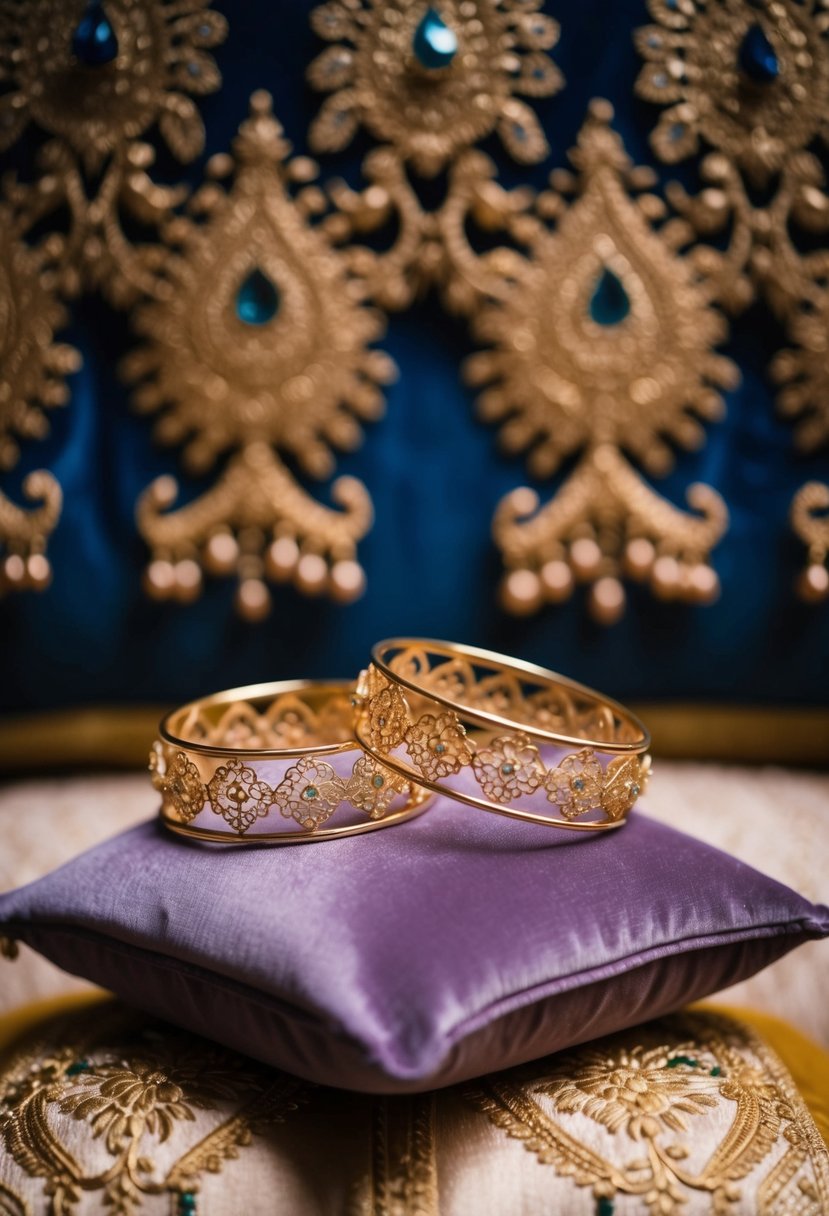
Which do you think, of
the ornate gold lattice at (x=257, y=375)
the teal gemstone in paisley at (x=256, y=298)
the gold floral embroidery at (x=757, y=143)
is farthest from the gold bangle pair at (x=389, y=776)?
the gold floral embroidery at (x=757, y=143)

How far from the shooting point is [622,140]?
0.97m

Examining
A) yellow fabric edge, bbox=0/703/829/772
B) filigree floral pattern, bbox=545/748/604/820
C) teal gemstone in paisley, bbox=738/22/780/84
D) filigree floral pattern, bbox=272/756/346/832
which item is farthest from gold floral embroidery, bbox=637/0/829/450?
filigree floral pattern, bbox=272/756/346/832

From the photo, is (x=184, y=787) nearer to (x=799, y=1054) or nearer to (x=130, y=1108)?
(x=130, y=1108)

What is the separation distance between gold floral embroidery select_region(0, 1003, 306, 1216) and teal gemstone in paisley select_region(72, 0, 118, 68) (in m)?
0.78

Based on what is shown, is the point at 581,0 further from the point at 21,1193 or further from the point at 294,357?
the point at 21,1193

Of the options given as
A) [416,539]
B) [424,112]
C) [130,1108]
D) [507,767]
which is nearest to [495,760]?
[507,767]

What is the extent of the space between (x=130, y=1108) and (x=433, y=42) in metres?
0.85

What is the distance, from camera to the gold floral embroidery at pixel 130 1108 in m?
0.52

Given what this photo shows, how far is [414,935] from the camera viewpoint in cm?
52

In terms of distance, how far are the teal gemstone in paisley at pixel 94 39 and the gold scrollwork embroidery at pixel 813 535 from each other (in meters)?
0.74

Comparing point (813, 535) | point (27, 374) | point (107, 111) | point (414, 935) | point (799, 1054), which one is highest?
point (107, 111)

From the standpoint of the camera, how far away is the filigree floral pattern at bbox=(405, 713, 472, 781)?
0.62m

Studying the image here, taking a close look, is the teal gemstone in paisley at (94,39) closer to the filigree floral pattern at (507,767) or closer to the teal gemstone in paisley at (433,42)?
the teal gemstone in paisley at (433,42)

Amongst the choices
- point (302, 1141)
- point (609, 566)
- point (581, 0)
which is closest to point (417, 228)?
point (581, 0)
